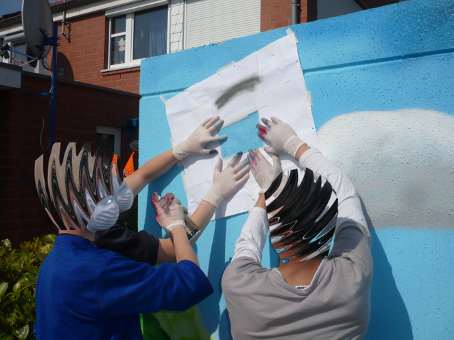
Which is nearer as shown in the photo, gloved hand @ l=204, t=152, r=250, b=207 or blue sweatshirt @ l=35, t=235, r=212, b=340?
blue sweatshirt @ l=35, t=235, r=212, b=340

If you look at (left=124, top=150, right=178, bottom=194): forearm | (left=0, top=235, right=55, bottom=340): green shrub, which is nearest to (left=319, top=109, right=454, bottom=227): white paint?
(left=124, top=150, right=178, bottom=194): forearm

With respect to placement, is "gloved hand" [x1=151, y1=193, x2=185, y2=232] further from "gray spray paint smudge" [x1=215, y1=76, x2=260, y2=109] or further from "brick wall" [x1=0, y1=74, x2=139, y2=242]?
"brick wall" [x1=0, y1=74, x2=139, y2=242]

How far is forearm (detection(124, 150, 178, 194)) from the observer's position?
2.12 meters

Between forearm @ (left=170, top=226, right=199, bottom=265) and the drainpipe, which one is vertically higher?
the drainpipe

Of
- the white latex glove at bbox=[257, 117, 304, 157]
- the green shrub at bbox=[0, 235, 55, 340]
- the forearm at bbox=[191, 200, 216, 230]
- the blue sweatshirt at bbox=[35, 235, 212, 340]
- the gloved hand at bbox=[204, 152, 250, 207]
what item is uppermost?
the white latex glove at bbox=[257, 117, 304, 157]

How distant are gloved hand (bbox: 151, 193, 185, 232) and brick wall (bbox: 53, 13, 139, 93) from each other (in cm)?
732

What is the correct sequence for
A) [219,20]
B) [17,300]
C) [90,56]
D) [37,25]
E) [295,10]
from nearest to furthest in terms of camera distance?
[17,300], [37,25], [295,10], [219,20], [90,56]

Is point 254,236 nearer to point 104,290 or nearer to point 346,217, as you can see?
point 346,217

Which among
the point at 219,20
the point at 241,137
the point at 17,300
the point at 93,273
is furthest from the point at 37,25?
the point at 93,273

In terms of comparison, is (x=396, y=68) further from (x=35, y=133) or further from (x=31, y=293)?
(x=35, y=133)

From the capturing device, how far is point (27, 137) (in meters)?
5.84

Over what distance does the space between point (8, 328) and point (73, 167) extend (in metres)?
1.81

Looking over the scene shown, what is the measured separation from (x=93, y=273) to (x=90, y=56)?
8.99 metres

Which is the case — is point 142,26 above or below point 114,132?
above
